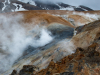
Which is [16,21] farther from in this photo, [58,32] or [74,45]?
[74,45]

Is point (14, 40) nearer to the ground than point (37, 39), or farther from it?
nearer to the ground

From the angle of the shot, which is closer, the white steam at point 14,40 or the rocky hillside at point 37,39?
the rocky hillside at point 37,39

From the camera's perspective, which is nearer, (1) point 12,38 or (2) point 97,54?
(2) point 97,54

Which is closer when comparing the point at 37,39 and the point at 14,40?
the point at 37,39

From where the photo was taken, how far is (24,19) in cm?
2272

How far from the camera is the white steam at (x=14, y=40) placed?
13.1 meters

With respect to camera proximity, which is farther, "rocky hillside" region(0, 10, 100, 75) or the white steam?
the white steam

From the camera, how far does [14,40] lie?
17766mm

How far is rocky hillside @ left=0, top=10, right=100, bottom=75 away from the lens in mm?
8977

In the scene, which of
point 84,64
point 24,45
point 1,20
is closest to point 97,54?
point 84,64

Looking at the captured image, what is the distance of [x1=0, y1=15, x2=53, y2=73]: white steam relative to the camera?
13.1m

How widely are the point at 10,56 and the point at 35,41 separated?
12.9 feet

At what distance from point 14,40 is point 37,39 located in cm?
390

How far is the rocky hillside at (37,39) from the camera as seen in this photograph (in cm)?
898
